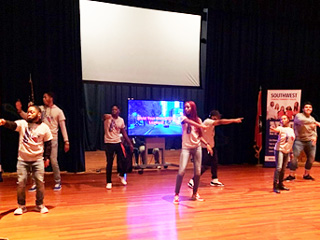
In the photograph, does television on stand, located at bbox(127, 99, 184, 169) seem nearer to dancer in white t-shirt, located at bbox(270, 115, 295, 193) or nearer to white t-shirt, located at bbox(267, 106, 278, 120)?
white t-shirt, located at bbox(267, 106, 278, 120)

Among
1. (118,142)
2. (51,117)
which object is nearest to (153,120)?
(118,142)

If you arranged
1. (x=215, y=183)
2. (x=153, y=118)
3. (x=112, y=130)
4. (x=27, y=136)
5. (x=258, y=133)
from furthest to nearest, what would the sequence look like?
1. (x=258, y=133)
2. (x=153, y=118)
3. (x=215, y=183)
4. (x=112, y=130)
5. (x=27, y=136)

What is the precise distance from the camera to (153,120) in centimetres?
663

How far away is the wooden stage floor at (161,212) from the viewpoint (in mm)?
3309

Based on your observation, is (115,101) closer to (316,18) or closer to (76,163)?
(76,163)

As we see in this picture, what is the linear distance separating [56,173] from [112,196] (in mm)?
1044

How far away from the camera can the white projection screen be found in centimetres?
651

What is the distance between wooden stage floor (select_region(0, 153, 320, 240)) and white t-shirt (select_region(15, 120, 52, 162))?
2.35 feet

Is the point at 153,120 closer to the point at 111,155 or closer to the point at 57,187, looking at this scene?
the point at 111,155

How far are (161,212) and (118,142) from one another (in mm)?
1650

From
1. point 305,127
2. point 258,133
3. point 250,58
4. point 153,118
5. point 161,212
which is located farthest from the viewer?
point 250,58

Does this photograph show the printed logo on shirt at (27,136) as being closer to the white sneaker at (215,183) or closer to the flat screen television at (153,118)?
the flat screen television at (153,118)

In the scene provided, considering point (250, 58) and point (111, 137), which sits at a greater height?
point (250, 58)

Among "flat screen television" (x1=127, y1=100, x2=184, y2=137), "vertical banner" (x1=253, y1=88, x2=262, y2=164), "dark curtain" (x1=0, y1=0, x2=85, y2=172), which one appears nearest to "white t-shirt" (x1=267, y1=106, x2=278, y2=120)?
"vertical banner" (x1=253, y1=88, x2=262, y2=164)
